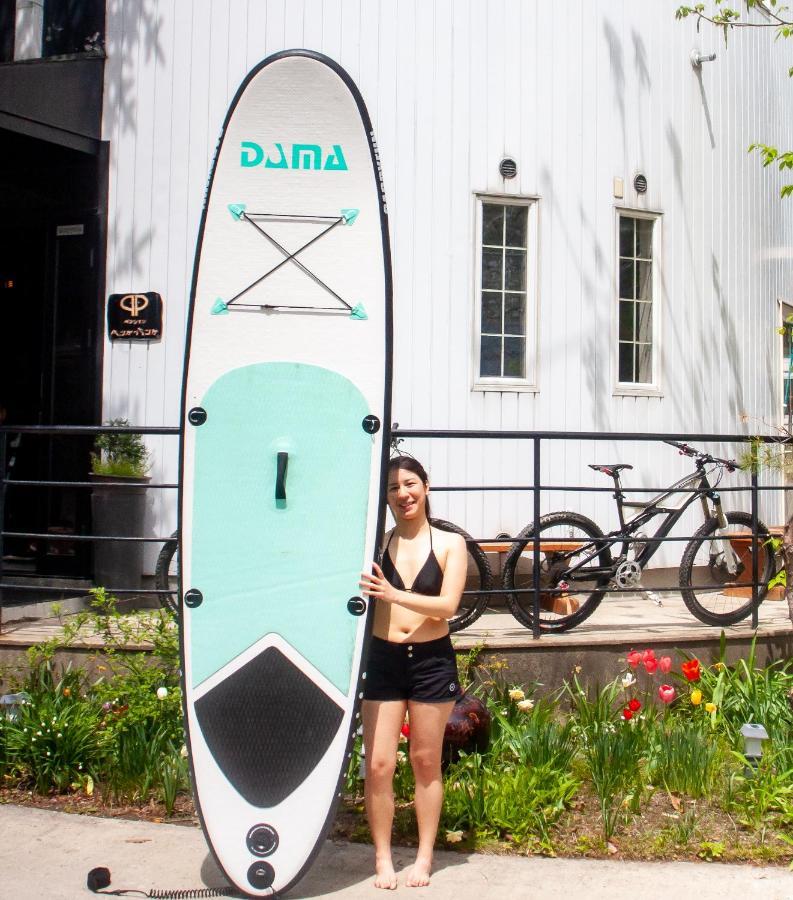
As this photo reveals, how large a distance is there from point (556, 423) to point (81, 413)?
312 cm

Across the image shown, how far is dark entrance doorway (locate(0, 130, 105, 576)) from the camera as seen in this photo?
725 cm

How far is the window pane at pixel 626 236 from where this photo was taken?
25.8 feet

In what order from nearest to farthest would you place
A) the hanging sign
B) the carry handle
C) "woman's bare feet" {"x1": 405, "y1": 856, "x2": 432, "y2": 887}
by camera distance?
1. "woman's bare feet" {"x1": 405, "y1": 856, "x2": 432, "y2": 887}
2. the carry handle
3. the hanging sign

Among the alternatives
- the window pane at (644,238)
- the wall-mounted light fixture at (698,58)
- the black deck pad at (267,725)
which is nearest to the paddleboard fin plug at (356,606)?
the black deck pad at (267,725)

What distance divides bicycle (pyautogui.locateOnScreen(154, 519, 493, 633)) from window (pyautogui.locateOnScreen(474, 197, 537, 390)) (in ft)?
5.17

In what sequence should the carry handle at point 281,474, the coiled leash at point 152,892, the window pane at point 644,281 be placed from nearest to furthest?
the coiled leash at point 152,892 < the carry handle at point 281,474 < the window pane at point 644,281

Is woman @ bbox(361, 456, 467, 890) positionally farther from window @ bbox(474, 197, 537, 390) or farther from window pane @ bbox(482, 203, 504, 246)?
window pane @ bbox(482, 203, 504, 246)

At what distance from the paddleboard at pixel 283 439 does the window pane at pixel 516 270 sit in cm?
339

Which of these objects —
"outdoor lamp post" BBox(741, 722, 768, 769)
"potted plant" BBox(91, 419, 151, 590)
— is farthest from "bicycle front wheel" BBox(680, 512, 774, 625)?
"potted plant" BBox(91, 419, 151, 590)

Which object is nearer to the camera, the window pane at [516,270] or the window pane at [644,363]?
the window pane at [516,270]

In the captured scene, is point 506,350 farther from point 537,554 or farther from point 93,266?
point 93,266

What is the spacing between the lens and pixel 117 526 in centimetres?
674

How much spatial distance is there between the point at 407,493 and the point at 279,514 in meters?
0.51

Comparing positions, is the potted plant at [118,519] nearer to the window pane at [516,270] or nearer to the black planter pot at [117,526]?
the black planter pot at [117,526]
